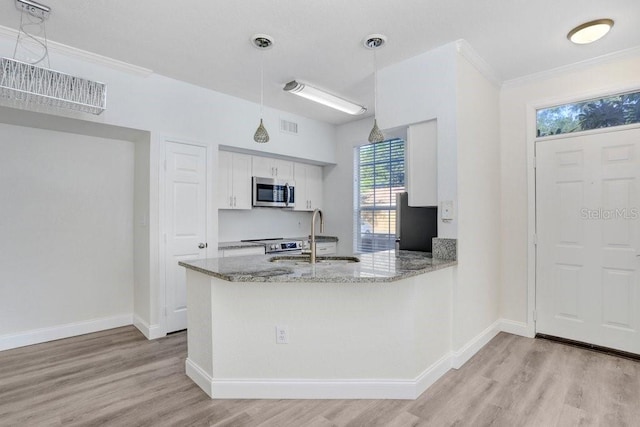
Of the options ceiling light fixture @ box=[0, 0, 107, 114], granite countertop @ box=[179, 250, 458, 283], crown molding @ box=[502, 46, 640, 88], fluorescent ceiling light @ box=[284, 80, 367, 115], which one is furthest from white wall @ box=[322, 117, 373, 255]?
ceiling light fixture @ box=[0, 0, 107, 114]

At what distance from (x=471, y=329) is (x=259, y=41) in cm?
313

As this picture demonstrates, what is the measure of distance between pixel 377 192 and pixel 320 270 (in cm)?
299

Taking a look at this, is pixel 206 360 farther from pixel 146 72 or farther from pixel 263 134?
pixel 146 72

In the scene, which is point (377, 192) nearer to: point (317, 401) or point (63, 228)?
point (317, 401)

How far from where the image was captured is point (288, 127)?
15.5 ft

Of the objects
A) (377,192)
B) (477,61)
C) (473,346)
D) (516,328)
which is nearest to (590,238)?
(516,328)

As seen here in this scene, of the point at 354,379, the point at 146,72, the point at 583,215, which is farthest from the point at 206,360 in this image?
the point at 583,215

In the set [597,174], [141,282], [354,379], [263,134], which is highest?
[263,134]

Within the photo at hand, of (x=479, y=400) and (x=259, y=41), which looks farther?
(x=259, y=41)

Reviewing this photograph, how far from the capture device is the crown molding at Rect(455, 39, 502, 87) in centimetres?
283

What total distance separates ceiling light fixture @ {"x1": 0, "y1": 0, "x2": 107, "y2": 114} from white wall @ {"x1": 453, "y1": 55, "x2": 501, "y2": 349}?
296cm

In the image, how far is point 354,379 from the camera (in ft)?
7.45

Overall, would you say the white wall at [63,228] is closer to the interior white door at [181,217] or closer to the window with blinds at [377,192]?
the interior white door at [181,217]

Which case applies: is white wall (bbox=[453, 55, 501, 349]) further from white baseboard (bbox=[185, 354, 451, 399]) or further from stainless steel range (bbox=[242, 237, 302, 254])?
stainless steel range (bbox=[242, 237, 302, 254])
